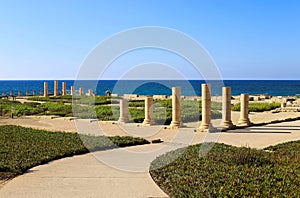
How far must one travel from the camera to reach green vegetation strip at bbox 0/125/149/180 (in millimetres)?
9742

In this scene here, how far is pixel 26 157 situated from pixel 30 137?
419 centimetres

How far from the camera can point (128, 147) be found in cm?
1299

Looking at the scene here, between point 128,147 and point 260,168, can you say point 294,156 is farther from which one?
point 128,147

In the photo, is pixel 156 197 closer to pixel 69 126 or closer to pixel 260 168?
pixel 260 168

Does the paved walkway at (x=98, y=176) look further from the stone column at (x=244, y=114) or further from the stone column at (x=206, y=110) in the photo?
the stone column at (x=244, y=114)

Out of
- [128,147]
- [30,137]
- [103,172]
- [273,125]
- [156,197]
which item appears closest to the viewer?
[156,197]

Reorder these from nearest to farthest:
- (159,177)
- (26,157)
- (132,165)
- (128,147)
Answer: (159,177)
(132,165)
(26,157)
(128,147)

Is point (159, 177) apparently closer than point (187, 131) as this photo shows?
Yes

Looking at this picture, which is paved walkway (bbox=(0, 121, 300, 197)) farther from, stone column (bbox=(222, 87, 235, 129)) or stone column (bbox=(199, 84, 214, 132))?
stone column (bbox=(222, 87, 235, 129))

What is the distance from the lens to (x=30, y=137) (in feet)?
47.8

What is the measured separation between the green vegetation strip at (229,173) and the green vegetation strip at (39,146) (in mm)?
3062

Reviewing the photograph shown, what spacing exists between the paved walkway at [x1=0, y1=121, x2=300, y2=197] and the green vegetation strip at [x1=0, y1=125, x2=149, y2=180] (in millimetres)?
449

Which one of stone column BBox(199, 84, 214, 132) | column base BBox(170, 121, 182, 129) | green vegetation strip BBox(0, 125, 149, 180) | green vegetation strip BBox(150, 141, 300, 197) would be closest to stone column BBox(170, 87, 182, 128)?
column base BBox(170, 121, 182, 129)

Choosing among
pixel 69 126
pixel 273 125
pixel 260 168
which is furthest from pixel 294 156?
pixel 69 126
